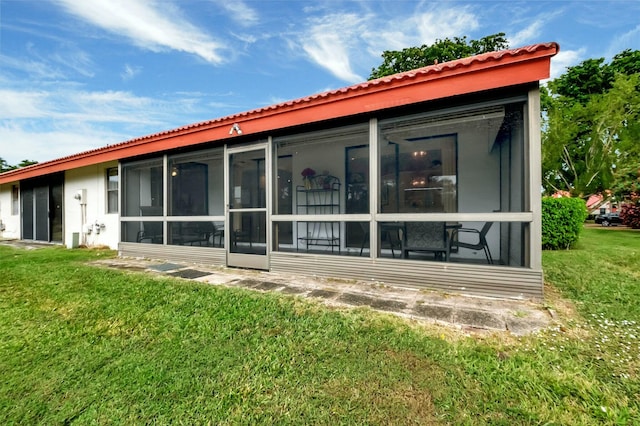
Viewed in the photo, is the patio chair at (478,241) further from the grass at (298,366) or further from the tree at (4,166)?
the tree at (4,166)

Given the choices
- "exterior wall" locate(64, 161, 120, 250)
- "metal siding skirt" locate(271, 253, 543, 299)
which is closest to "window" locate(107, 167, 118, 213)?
"exterior wall" locate(64, 161, 120, 250)

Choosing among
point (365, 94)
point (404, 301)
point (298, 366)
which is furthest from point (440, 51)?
point (298, 366)

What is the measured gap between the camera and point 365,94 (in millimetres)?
3936

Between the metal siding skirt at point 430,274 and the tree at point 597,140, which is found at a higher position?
the tree at point 597,140

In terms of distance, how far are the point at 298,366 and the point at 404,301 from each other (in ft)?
5.46

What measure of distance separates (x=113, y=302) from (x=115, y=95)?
1489 centimetres

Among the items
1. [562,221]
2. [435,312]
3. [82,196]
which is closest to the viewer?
[435,312]

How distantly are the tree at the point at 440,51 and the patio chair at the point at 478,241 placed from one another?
1842cm

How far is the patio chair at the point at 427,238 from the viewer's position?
4039mm

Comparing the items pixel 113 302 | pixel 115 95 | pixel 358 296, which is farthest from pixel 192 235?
pixel 115 95

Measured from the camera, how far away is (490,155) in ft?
16.3

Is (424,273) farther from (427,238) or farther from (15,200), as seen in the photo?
(15,200)

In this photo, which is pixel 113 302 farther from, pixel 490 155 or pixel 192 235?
pixel 490 155

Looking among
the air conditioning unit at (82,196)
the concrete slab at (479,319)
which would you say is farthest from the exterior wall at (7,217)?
the concrete slab at (479,319)
